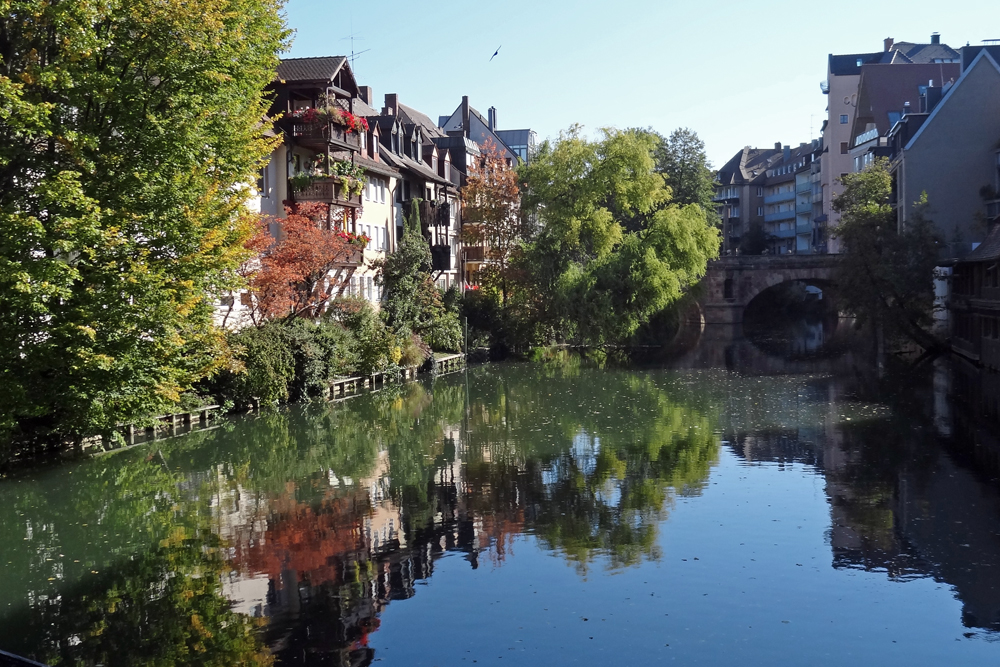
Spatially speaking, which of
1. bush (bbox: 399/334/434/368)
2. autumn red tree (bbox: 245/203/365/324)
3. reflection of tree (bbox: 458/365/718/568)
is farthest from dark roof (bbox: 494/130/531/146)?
reflection of tree (bbox: 458/365/718/568)

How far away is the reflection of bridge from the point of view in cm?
7400

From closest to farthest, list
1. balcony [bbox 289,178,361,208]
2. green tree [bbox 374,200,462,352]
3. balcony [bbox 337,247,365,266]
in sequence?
balcony [bbox 337,247,365,266] → balcony [bbox 289,178,361,208] → green tree [bbox 374,200,462,352]

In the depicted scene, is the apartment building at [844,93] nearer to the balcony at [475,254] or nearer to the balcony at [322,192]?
the balcony at [475,254]

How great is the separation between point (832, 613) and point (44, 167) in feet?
57.1

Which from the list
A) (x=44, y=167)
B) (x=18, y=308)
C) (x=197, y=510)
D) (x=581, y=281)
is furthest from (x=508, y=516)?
(x=581, y=281)

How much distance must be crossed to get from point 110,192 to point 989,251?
35.0 m

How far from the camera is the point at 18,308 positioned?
20531 millimetres

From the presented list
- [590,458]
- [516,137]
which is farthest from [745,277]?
[590,458]

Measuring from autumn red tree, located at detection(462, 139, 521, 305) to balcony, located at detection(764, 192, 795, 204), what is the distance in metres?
65.1

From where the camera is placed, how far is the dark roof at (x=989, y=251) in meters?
41.2

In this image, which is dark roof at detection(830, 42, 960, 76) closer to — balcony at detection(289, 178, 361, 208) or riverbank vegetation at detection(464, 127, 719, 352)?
riverbank vegetation at detection(464, 127, 719, 352)

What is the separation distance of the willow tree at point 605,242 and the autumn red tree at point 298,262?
16.8 metres

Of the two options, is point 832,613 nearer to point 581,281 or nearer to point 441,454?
point 441,454

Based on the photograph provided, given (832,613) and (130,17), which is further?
(130,17)
